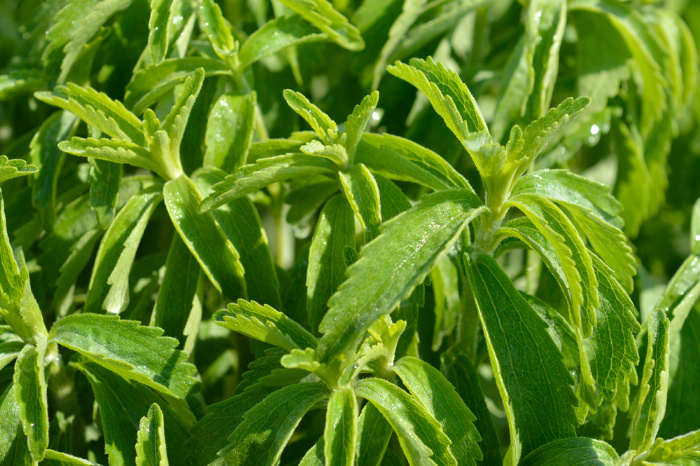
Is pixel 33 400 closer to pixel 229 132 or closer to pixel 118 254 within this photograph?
pixel 118 254

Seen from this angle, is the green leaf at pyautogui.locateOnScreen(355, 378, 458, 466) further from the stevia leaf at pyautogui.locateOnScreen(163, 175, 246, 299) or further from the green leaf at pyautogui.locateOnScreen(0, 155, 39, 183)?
the green leaf at pyautogui.locateOnScreen(0, 155, 39, 183)

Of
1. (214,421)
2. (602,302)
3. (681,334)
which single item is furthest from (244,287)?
(681,334)

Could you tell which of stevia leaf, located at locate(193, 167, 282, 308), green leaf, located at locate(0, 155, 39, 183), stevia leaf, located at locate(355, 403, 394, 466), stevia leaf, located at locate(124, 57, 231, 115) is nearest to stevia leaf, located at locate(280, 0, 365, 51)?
stevia leaf, located at locate(124, 57, 231, 115)

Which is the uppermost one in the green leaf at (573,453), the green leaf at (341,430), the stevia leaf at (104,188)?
the stevia leaf at (104,188)

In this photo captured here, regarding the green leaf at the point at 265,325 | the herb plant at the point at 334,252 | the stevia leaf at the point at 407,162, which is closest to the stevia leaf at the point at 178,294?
the herb plant at the point at 334,252

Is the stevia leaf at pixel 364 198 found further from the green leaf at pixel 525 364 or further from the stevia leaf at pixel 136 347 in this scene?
the stevia leaf at pixel 136 347

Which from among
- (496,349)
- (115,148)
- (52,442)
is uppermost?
(115,148)

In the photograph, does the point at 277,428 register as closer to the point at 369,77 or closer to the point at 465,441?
the point at 465,441
